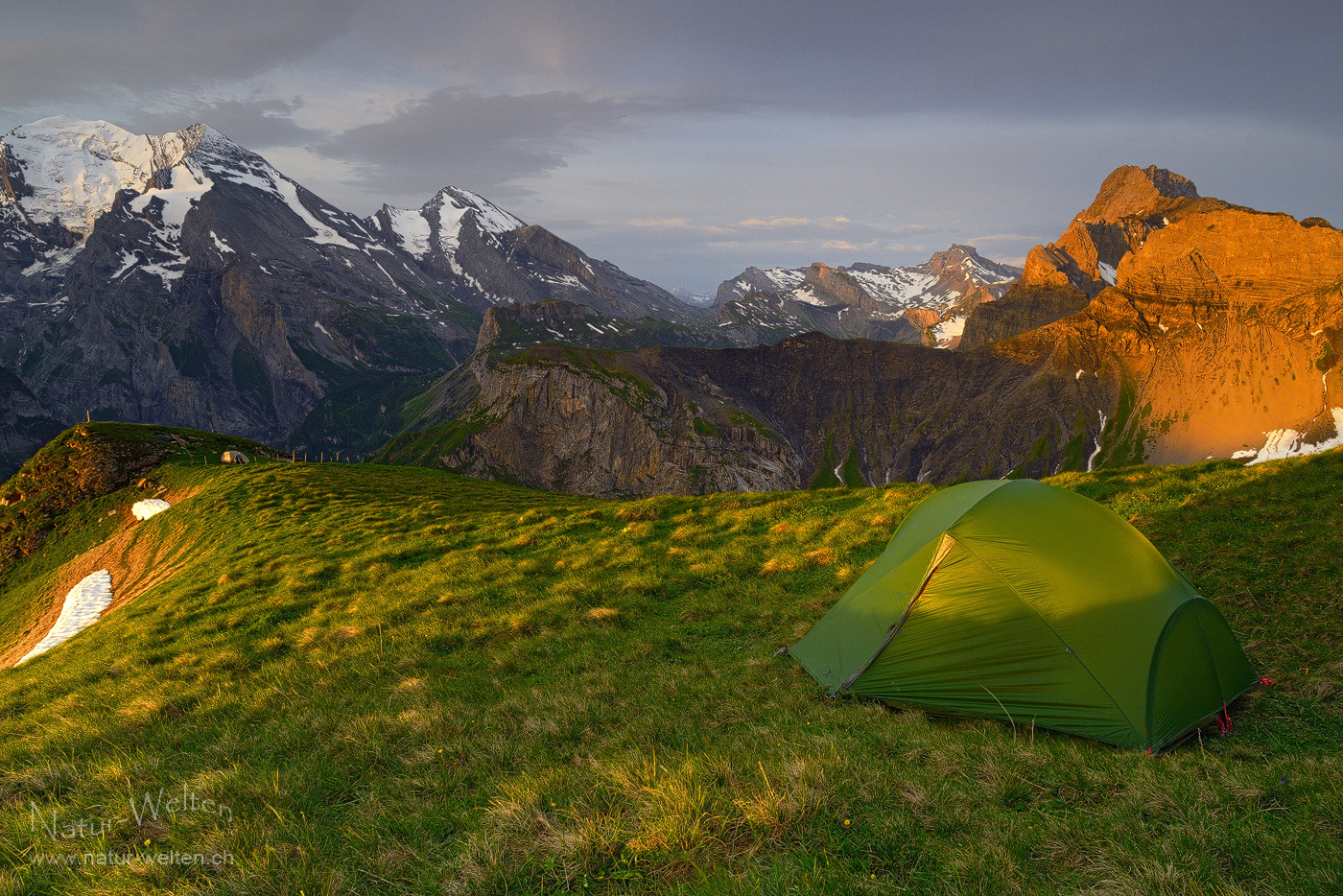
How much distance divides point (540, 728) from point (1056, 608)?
29.1 feet

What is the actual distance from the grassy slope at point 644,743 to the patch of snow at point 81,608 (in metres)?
8.66

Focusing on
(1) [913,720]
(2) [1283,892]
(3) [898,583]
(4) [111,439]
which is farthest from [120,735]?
(4) [111,439]

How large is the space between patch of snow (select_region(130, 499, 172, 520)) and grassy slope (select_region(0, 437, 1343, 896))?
25.1 m

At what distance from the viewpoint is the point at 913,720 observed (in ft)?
31.3

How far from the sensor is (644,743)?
27.8ft

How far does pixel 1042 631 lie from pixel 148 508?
53243 mm

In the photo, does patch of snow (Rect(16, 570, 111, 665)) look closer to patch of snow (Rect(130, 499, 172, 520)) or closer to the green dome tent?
patch of snow (Rect(130, 499, 172, 520))

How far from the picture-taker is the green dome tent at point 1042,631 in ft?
31.1

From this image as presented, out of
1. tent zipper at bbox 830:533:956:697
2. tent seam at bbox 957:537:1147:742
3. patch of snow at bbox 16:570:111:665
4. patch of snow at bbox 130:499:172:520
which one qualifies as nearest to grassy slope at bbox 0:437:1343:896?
tent zipper at bbox 830:533:956:697

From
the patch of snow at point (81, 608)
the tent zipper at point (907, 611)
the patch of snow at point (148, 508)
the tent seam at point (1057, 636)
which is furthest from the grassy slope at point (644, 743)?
the patch of snow at point (148, 508)

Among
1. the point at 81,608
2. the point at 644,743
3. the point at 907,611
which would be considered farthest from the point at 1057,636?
the point at 81,608

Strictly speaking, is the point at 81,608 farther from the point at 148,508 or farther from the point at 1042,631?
the point at 1042,631

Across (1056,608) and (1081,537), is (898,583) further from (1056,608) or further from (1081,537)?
(1081,537)

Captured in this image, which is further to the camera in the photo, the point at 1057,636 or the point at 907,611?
the point at 907,611
